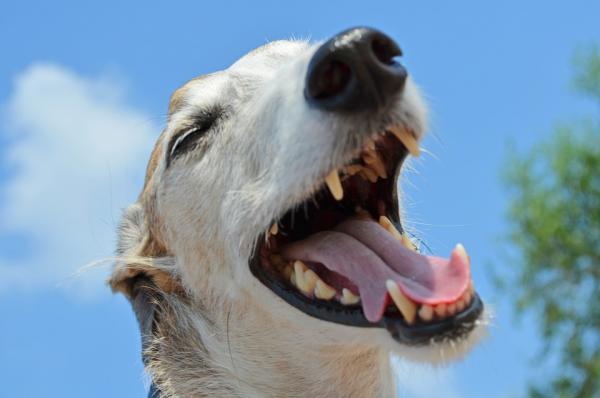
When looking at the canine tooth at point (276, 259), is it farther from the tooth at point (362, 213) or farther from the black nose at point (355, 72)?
the black nose at point (355, 72)

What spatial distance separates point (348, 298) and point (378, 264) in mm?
214

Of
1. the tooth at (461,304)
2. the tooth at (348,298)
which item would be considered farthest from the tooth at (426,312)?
the tooth at (348,298)

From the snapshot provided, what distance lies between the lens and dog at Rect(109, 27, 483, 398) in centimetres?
418

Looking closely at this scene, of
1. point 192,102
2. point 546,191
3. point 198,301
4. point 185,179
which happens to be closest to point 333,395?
point 198,301

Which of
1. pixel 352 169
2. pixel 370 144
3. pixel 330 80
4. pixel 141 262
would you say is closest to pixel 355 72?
pixel 330 80

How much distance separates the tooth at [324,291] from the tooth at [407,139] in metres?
0.77

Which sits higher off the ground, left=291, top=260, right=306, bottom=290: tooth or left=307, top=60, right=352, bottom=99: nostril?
left=307, top=60, right=352, bottom=99: nostril

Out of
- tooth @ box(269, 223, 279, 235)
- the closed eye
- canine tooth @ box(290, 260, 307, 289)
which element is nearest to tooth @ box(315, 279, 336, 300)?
canine tooth @ box(290, 260, 307, 289)

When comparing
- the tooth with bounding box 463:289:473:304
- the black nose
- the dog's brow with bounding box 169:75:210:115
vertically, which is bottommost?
the tooth with bounding box 463:289:473:304

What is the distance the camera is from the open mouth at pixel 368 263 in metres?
4.05

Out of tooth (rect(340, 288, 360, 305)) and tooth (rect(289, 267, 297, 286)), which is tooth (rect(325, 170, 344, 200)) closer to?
tooth (rect(340, 288, 360, 305))

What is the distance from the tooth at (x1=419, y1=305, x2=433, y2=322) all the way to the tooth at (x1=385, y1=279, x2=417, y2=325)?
4cm

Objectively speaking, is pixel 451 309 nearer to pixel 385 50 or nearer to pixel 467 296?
pixel 467 296

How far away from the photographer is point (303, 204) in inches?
185
